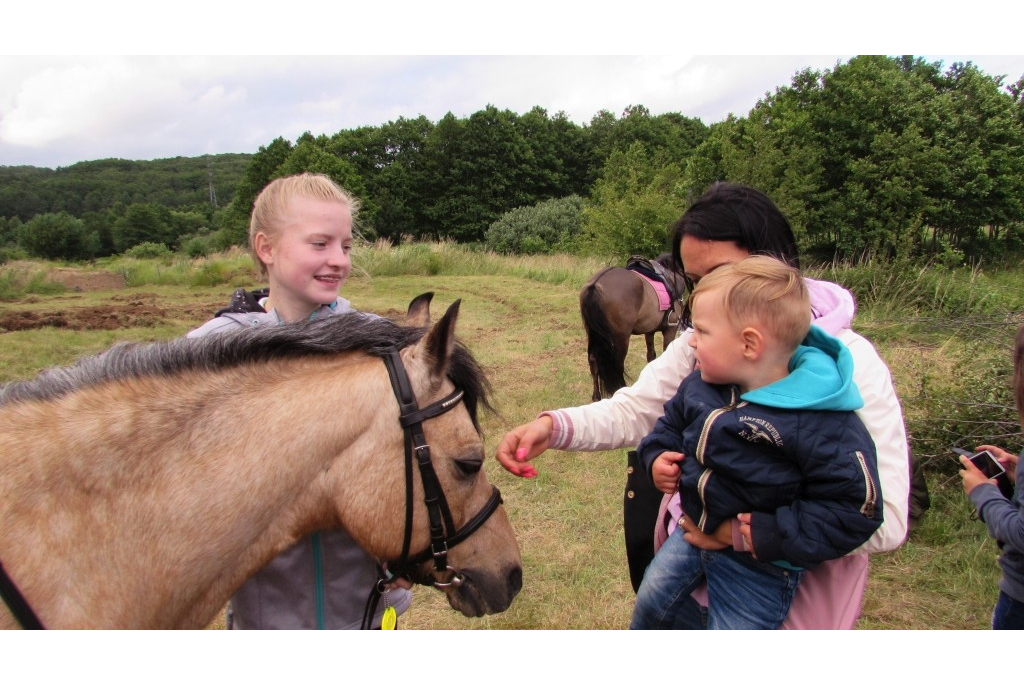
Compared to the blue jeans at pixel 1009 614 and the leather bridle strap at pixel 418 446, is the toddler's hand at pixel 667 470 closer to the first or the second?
the leather bridle strap at pixel 418 446

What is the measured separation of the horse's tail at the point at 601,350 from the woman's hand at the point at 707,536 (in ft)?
19.1

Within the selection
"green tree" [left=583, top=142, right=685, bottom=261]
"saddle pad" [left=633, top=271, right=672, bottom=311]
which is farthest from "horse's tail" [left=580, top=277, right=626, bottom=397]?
"green tree" [left=583, top=142, right=685, bottom=261]

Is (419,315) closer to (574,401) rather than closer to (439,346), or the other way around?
(439,346)

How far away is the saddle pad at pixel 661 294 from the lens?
8445 millimetres

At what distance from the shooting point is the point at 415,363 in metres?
1.60

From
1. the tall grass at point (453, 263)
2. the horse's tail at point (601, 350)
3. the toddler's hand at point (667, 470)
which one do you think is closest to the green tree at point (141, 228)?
the tall grass at point (453, 263)

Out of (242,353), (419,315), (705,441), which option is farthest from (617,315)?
(242,353)

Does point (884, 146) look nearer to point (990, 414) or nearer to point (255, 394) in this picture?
point (990, 414)

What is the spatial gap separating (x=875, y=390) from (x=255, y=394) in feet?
5.37

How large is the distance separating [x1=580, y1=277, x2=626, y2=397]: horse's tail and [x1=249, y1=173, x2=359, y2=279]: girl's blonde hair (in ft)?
19.3

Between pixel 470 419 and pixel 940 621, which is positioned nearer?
pixel 470 419

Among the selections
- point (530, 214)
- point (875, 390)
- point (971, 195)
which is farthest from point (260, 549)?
point (530, 214)

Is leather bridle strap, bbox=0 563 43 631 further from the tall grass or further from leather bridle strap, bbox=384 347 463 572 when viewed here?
the tall grass

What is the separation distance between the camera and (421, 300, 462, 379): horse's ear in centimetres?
152
